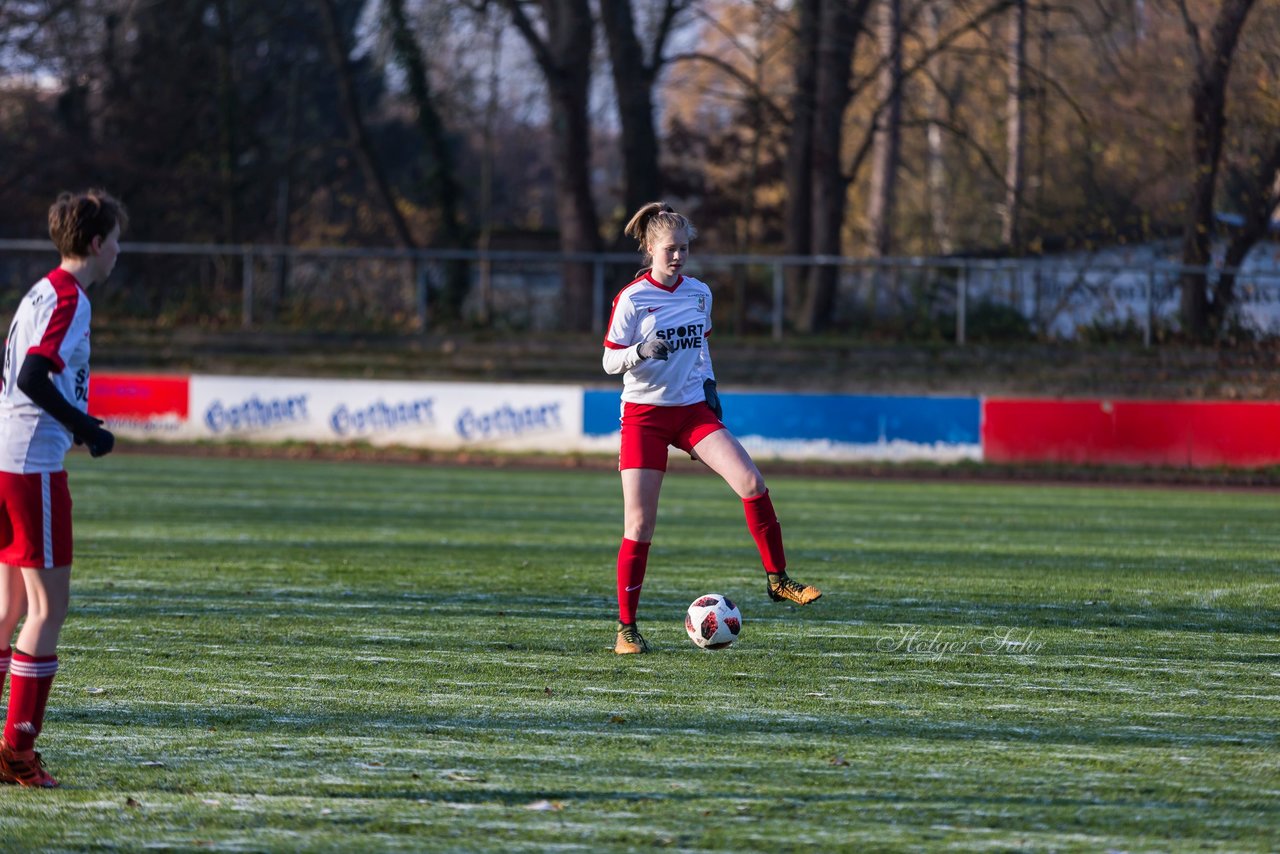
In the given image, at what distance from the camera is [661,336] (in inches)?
288

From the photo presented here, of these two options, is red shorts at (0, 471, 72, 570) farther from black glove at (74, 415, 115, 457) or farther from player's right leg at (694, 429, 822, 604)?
player's right leg at (694, 429, 822, 604)

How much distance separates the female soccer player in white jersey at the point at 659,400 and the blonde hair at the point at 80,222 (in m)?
2.82

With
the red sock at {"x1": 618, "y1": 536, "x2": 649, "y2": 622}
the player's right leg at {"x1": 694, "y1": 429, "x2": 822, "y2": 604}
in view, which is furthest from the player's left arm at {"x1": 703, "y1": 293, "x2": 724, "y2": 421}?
the red sock at {"x1": 618, "y1": 536, "x2": 649, "y2": 622}

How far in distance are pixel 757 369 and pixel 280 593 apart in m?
18.8

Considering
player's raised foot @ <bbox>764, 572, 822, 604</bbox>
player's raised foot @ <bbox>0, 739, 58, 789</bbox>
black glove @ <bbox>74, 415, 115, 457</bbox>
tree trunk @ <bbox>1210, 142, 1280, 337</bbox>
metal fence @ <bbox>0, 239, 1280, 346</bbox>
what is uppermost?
tree trunk @ <bbox>1210, 142, 1280, 337</bbox>

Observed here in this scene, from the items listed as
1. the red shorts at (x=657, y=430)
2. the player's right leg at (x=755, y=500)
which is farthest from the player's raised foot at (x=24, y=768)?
the player's right leg at (x=755, y=500)

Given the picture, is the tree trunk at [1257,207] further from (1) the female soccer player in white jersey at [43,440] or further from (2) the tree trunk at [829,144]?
(1) the female soccer player in white jersey at [43,440]

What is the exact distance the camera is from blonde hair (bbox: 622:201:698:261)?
284 inches

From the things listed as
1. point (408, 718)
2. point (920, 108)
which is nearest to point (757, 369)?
point (920, 108)

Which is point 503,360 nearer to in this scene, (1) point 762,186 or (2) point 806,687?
(1) point 762,186

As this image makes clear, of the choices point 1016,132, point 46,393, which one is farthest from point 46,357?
point 1016,132

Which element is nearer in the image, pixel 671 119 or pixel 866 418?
pixel 866 418

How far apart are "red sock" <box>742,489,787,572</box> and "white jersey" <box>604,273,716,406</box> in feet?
1.99

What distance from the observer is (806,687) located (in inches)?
262
